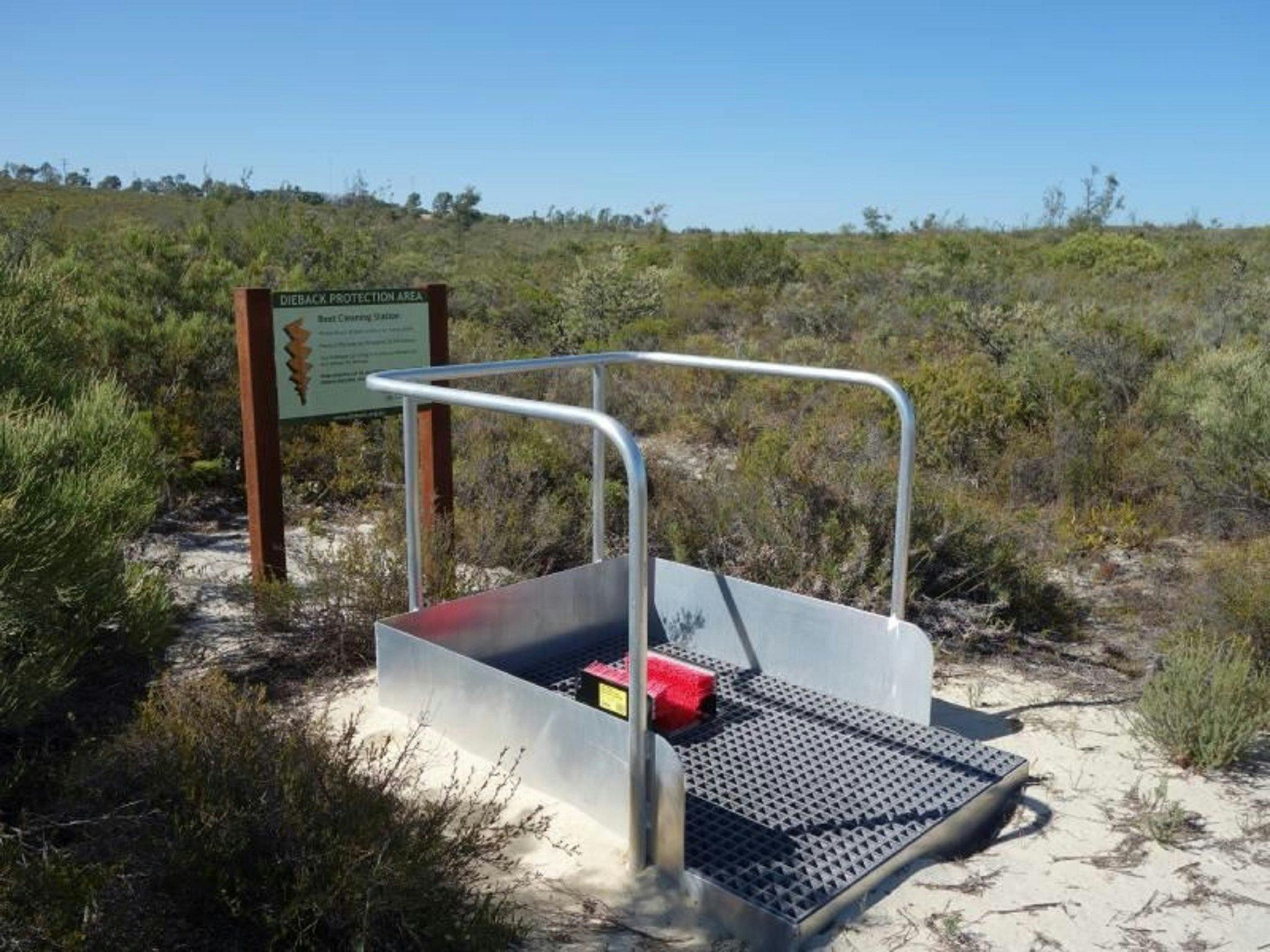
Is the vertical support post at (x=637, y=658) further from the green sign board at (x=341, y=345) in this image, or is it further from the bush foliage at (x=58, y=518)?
the green sign board at (x=341, y=345)

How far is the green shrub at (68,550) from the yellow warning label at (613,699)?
1547 millimetres

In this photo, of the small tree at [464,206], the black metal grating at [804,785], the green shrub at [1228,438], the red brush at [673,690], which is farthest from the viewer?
the small tree at [464,206]

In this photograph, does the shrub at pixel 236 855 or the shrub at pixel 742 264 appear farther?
the shrub at pixel 742 264

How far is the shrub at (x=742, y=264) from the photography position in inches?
724

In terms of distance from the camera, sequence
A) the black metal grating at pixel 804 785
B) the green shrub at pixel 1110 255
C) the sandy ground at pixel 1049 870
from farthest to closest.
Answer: the green shrub at pixel 1110 255 < the black metal grating at pixel 804 785 < the sandy ground at pixel 1049 870

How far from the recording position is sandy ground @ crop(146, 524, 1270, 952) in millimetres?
2848

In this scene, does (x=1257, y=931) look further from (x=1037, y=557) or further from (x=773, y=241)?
(x=773, y=241)

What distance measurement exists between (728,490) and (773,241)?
50.1 feet

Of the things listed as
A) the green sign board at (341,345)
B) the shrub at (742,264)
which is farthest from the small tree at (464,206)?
the green sign board at (341,345)

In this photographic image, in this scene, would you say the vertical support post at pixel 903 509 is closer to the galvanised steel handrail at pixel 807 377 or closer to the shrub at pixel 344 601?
the galvanised steel handrail at pixel 807 377

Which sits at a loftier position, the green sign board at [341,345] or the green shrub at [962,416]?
the green sign board at [341,345]

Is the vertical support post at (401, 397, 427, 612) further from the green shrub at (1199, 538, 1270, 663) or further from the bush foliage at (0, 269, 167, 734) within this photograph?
the green shrub at (1199, 538, 1270, 663)

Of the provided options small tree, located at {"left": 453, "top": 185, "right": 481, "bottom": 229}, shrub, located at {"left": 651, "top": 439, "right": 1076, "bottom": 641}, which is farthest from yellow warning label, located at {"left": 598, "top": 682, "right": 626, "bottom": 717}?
small tree, located at {"left": 453, "top": 185, "right": 481, "bottom": 229}

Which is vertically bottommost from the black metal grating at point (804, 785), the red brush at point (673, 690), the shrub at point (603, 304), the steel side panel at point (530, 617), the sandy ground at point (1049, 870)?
the sandy ground at point (1049, 870)
